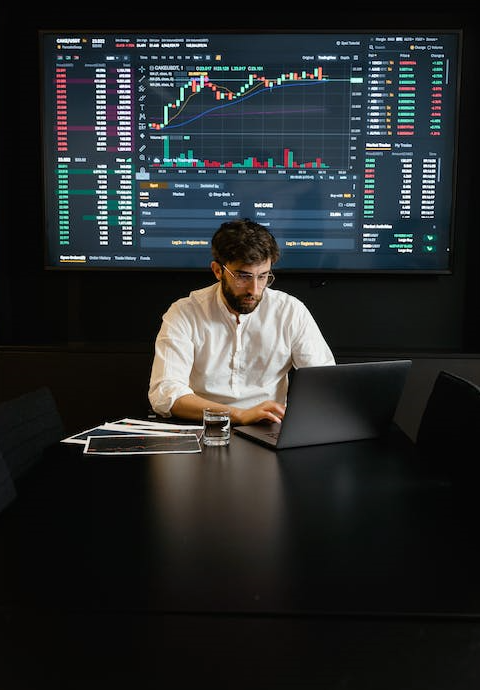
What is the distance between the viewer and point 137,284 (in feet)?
11.3

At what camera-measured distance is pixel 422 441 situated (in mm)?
2123

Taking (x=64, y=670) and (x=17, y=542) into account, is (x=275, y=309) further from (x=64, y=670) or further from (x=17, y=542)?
(x=64, y=670)

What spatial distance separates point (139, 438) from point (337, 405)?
1.80ft

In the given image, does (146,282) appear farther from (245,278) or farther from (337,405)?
(337,405)

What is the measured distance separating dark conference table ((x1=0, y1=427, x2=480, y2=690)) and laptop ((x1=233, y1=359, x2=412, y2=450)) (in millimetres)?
231

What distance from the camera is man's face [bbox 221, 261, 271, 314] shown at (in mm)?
2338

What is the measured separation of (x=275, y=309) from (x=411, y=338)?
1.14m

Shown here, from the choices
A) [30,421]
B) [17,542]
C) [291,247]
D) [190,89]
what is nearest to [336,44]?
[190,89]

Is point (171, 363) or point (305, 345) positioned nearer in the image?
point (171, 363)

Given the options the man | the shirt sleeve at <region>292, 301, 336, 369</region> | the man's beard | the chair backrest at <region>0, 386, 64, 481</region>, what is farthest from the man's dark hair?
the chair backrest at <region>0, 386, 64, 481</region>

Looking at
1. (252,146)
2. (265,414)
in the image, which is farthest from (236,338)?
(252,146)

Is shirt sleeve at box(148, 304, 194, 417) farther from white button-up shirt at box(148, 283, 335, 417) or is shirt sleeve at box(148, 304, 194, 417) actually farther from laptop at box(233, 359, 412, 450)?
laptop at box(233, 359, 412, 450)

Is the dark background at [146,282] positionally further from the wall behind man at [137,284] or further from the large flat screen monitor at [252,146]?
the large flat screen monitor at [252,146]

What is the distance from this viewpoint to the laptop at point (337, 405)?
167 cm
